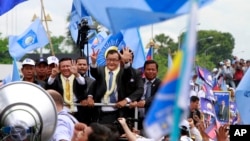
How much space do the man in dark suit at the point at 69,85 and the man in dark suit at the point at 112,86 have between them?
0.23m

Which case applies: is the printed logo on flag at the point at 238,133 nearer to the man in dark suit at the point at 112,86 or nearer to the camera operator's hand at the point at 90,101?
the man in dark suit at the point at 112,86

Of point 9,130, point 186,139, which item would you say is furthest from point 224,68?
point 9,130

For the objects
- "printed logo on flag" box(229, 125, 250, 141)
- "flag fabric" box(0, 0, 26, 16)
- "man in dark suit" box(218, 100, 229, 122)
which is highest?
"flag fabric" box(0, 0, 26, 16)

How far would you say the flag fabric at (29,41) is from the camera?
54.8 ft

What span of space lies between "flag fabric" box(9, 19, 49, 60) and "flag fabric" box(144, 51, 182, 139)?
12.0m

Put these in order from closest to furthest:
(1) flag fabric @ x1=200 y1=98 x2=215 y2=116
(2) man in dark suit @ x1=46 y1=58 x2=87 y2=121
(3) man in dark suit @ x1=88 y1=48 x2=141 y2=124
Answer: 1. (3) man in dark suit @ x1=88 y1=48 x2=141 y2=124
2. (2) man in dark suit @ x1=46 y1=58 x2=87 y2=121
3. (1) flag fabric @ x1=200 y1=98 x2=215 y2=116

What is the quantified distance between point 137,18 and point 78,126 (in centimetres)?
249

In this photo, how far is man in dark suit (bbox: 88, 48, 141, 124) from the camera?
1129 centimetres

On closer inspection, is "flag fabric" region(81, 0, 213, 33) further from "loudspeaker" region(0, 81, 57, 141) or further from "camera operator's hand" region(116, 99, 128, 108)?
"camera operator's hand" region(116, 99, 128, 108)

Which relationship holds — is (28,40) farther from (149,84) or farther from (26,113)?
(26,113)

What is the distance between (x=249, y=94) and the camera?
1155cm

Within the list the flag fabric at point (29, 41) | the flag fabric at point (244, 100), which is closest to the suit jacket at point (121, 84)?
the flag fabric at point (244, 100)

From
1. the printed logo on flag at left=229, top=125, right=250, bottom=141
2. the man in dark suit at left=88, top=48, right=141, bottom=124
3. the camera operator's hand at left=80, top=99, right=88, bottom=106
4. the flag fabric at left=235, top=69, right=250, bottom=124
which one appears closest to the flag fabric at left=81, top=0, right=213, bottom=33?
the printed logo on flag at left=229, top=125, right=250, bottom=141

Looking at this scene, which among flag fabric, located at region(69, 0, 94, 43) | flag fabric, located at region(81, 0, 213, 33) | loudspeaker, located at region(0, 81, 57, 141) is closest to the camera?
flag fabric, located at region(81, 0, 213, 33)
